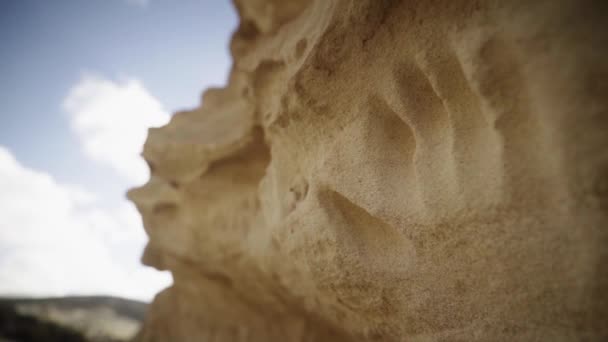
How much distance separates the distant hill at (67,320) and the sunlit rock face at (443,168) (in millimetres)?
2468

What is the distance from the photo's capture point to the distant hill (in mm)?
2797

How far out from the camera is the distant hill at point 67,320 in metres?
2.80

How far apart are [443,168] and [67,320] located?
3627mm

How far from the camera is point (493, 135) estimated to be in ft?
2.35

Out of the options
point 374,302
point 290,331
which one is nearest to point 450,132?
point 374,302

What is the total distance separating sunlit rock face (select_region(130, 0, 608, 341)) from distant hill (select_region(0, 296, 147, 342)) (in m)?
2.47

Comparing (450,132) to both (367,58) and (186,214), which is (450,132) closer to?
(367,58)

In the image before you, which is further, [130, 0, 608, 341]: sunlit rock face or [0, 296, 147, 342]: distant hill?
[0, 296, 147, 342]: distant hill

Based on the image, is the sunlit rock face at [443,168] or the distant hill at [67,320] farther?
the distant hill at [67,320]

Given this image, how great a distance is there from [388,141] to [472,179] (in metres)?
0.26

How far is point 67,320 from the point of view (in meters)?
3.08

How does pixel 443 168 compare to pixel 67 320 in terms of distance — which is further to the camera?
pixel 67 320

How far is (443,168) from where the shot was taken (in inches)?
31.4

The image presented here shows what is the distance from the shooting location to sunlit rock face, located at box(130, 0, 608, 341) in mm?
610
